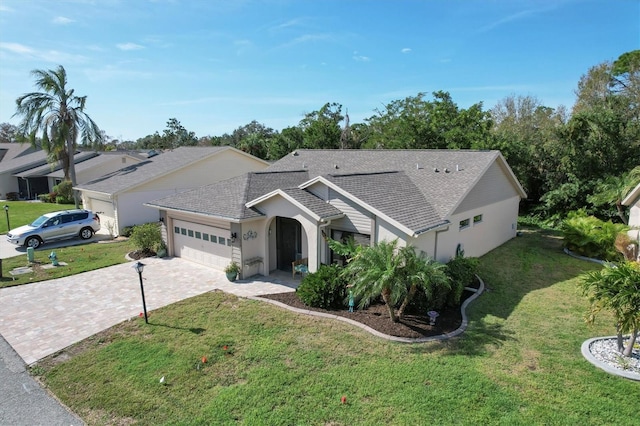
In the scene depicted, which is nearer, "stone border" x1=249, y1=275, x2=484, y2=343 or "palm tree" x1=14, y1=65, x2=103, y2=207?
"stone border" x1=249, y1=275, x2=484, y2=343

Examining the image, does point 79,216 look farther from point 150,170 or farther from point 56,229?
point 150,170

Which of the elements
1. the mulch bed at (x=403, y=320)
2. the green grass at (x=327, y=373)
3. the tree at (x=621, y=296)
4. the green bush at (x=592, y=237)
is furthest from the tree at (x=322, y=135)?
the tree at (x=621, y=296)

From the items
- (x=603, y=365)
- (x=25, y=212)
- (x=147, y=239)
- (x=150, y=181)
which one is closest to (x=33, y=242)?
(x=150, y=181)

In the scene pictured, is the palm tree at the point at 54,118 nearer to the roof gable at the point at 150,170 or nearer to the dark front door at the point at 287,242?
the roof gable at the point at 150,170

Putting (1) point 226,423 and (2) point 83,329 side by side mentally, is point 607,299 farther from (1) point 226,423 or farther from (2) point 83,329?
(2) point 83,329

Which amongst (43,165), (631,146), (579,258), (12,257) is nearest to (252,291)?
(12,257)

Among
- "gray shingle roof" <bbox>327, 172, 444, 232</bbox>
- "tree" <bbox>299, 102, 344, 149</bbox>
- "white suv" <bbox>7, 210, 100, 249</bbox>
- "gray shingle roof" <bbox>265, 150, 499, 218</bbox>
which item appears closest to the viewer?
"gray shingle roof" <bbox>327, 172, 444, 232</bbox>

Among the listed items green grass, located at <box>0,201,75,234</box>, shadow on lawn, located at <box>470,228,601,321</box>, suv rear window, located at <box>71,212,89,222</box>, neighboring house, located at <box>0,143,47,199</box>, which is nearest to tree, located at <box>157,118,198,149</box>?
neighboring house, located at <box>0,143,47,199</box>

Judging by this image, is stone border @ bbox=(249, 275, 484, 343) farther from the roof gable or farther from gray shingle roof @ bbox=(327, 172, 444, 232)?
the roof gable
